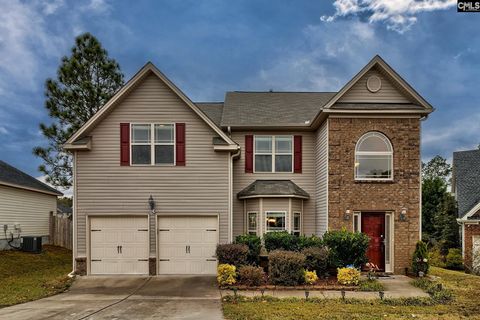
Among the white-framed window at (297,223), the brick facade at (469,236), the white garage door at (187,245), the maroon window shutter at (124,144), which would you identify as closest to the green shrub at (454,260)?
the brick facade at (469,236)

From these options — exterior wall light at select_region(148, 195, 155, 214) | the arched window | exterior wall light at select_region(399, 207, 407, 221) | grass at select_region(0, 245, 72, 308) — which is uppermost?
the arched window

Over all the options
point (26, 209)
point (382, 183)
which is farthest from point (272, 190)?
point (26, 209)

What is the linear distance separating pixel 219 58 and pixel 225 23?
4067 mm

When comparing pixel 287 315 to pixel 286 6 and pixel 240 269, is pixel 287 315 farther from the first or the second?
pixel 286 6

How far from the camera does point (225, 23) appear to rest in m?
17.6

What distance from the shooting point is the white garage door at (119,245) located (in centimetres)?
1388

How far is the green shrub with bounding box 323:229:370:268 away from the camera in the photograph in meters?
12.3

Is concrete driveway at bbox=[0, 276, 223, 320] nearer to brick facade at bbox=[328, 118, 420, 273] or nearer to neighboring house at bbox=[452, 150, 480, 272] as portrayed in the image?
brick facade at bbox=[328, 118, 420, 273]

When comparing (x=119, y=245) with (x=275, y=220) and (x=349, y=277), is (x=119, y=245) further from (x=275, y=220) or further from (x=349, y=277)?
(x=349, y=277)

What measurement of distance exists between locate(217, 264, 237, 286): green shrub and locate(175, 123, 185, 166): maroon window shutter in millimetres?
4235

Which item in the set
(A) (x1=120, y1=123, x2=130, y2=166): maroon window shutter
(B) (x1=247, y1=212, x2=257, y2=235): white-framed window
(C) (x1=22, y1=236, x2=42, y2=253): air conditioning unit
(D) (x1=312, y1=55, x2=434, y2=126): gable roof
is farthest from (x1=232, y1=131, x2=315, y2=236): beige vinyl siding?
(C) (x1=22, y1=236, x2=42, y2=253): air conditioning unit

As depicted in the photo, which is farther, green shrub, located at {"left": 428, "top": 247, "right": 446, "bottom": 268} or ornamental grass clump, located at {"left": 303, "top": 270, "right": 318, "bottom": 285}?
green shrub, located at {"left": 428, "top": 247, "right": 446, "bottom": 268}

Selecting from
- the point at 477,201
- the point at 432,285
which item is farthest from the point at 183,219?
the point at 477,201

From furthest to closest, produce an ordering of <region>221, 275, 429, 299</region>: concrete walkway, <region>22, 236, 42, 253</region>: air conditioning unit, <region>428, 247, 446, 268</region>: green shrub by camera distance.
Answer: <region>428, 247, 446, 268</region>: green shrub
<region>22, 236, 42, 253</region>: air conditioning unit
<region>221, 275, 429, 299</region>: concrete walkway
